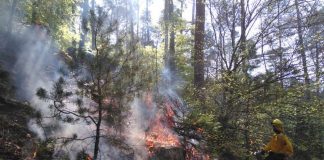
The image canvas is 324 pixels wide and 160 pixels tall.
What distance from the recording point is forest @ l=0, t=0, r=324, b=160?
22.6ft

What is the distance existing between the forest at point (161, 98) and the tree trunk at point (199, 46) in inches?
1.7

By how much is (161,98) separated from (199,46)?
2.41 metres

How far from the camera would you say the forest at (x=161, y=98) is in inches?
271

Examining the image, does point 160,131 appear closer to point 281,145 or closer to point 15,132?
point 281,145

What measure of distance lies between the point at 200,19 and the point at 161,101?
11.7 ft

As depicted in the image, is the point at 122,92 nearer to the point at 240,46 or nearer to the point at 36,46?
the point at 240,46

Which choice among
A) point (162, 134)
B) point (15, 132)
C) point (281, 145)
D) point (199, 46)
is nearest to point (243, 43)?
point (199, 46)

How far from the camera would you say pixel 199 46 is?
12.3m

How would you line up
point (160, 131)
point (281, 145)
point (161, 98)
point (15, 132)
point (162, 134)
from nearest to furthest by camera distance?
point (15, 132), point (281, 145), point (162, 134), point (160, 131), point (161, 98)

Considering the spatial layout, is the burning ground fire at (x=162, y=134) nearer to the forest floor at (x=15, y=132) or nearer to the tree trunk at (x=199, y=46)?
the tree trunk at (x=199, y=46)

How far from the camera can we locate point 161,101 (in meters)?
11.9

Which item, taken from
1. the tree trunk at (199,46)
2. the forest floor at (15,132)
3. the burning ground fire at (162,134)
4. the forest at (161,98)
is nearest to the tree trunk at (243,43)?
the forest at (161,98)

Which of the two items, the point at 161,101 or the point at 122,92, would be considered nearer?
the point at 122,92

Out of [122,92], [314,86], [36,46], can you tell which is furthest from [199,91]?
[36,46]
